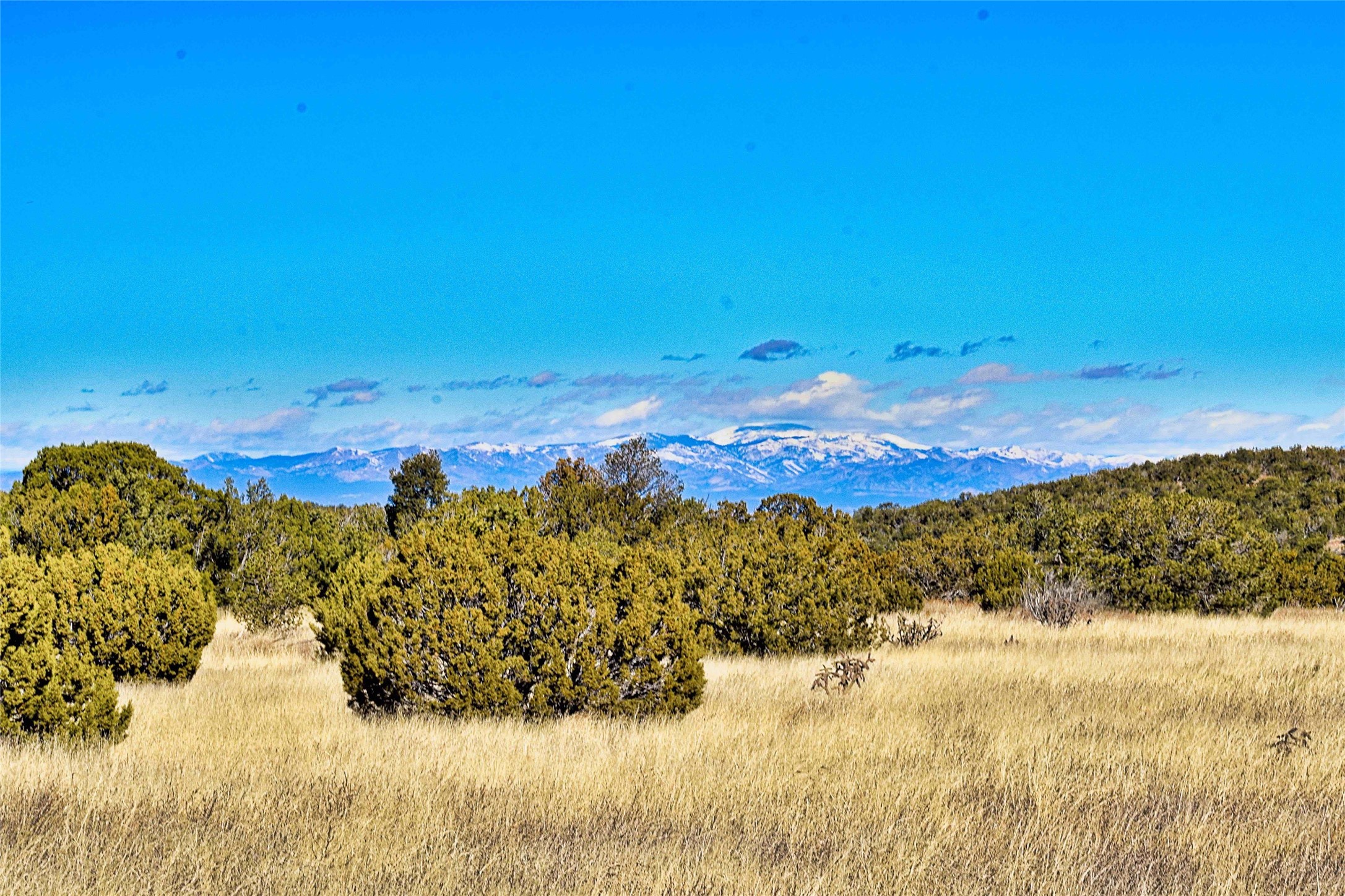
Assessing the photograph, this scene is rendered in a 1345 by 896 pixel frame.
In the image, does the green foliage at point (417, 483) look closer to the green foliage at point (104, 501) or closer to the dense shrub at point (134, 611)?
the green foliage at point (104, 501)

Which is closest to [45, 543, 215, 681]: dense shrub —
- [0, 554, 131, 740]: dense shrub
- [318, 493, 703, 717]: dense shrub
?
[0, 554, 131, 740]: dense shrub

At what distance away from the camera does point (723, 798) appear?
698 cm

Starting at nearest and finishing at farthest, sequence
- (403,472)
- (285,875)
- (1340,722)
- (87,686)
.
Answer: (285,875)
(87,686)
(1340,722)
(403,472)

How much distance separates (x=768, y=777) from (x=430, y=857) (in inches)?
105

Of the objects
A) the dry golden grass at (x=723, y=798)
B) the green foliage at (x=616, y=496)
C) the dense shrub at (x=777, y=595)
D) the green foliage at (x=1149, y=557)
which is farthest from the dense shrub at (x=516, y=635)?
the green foliage at (x=1149, y=557)

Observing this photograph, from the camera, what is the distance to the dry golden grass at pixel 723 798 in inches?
215

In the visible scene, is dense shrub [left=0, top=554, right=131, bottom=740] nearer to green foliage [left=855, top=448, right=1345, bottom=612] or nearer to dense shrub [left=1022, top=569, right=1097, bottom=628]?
dense shrub [left=1022, top=569, right=1097, bottom=628]

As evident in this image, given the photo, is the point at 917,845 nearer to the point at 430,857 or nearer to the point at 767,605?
the point at 430,857

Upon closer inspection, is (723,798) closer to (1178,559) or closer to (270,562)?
(1178,559)

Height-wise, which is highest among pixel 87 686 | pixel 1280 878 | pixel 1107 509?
pixel 1107 509

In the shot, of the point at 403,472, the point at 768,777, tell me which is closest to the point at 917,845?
the point at 768,777

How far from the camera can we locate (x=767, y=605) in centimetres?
1501

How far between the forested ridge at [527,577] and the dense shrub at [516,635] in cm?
2

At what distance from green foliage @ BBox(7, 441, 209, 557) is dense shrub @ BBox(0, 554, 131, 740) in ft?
39.8
